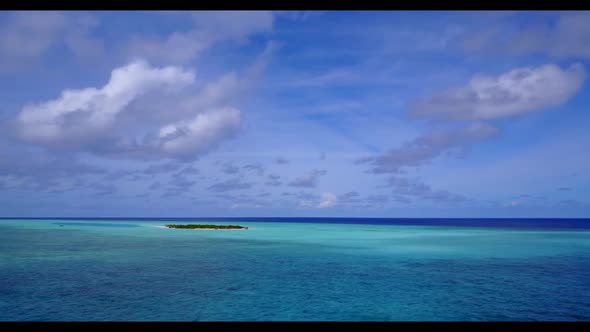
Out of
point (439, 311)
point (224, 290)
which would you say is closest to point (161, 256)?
point (224, 290)

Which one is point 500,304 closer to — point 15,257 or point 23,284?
point 23,284

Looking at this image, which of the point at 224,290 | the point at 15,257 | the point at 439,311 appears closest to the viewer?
the point at 439,311
